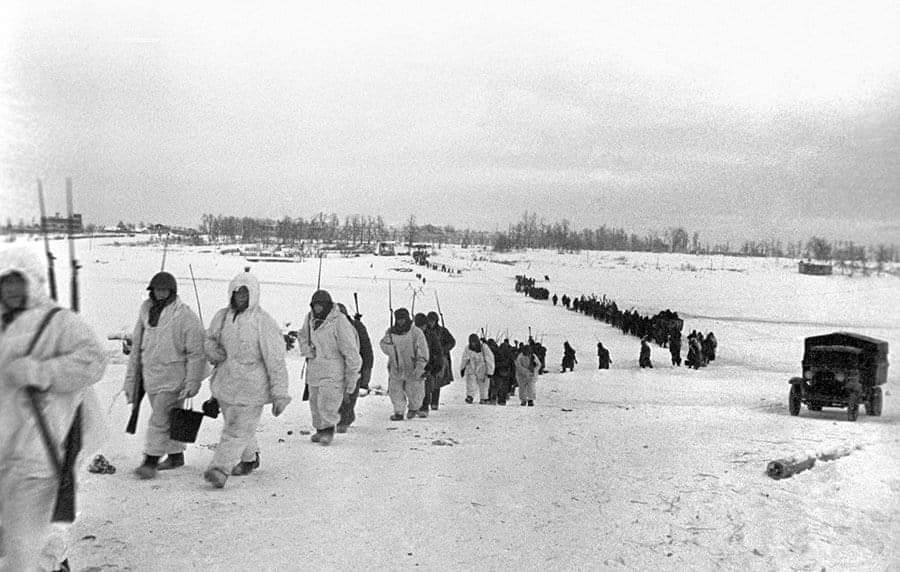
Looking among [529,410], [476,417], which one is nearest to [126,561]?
[476,417]

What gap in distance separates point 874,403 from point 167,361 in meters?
11.9

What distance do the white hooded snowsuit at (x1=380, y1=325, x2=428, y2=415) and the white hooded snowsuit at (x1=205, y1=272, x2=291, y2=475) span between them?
384 cm

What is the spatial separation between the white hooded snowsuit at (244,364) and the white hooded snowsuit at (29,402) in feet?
6.98

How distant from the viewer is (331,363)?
25.0 ft

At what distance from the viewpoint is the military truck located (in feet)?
40.2

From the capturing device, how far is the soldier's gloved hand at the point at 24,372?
3.27 meters

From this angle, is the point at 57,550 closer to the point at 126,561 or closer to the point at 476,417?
the point at 126,561

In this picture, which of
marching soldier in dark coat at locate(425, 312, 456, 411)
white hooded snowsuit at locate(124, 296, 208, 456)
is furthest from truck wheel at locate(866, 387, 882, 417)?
white hooded snowsuit at locate(124, 296, 208, 456)

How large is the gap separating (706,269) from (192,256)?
40.2 meters

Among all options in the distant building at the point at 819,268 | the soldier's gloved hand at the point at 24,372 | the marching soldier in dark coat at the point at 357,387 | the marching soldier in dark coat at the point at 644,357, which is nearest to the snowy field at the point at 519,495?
the marching soldier in dark coat at the point at 357,387

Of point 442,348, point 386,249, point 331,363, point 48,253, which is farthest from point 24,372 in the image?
point 386,249

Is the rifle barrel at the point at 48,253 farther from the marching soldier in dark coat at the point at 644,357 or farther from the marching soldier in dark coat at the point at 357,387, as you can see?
the marching soldier in dark coat at the point at 644,357

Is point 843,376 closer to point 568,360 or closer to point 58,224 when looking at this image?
point 568,360

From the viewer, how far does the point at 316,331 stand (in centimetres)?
767
